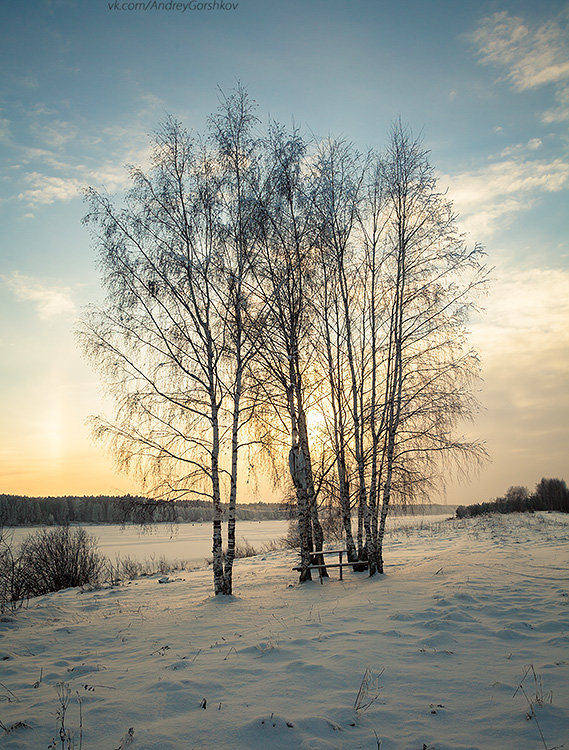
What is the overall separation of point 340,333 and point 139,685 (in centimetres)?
999

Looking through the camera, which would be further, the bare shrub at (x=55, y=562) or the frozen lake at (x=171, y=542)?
the frozen lake at (x=171, y=542)

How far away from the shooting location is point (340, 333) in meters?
13.0

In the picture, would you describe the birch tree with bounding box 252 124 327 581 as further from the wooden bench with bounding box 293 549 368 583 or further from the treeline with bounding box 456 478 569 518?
the treeline with bounding box 456 478 569 518

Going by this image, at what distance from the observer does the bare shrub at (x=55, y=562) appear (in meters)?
15.9

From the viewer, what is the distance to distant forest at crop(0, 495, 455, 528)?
10.8m

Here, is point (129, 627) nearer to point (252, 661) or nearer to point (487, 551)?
point (252, 661)

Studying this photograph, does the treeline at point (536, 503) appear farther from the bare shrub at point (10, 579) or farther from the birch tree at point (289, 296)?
the bare shrub at point (10, 579)

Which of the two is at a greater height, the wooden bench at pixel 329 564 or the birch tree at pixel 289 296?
the birch tree at pixel 289 296

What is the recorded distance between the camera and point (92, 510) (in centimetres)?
8488

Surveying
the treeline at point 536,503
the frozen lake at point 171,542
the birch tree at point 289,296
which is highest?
the birch tree at point 289,296

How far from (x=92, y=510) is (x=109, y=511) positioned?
5.53 metres

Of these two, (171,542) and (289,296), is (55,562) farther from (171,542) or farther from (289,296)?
(171,542)

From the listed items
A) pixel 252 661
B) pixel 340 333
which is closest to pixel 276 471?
pixel 340 333

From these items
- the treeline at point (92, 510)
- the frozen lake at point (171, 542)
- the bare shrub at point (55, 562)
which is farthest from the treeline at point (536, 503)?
the bare shrub at point (55, 562)
